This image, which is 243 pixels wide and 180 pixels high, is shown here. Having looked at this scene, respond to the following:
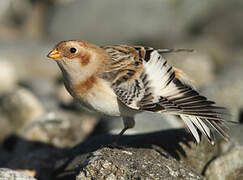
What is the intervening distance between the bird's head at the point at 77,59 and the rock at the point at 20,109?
12.4ft

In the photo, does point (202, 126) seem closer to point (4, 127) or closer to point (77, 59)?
point (77, 59)

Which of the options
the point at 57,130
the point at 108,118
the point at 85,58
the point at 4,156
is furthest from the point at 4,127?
the point at 85,58

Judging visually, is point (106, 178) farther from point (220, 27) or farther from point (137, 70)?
point (220, 27)

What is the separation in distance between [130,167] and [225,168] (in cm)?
160

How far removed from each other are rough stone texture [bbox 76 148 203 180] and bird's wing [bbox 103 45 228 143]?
477mm

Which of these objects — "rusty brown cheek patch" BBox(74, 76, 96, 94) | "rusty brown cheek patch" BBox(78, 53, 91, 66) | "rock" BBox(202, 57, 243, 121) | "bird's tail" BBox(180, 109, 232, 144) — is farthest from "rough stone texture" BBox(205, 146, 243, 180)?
"rock" BBox(202, 57, 243, 121)

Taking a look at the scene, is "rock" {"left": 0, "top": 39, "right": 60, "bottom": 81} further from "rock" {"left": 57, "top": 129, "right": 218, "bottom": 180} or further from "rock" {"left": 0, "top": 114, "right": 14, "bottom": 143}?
"rock" {"left": 57, "top": 129, "right": 218, "bottom": 180}

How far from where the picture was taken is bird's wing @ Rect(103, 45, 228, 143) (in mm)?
5914

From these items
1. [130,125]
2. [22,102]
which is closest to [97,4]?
[22,102]

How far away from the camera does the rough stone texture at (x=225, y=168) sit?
664cm

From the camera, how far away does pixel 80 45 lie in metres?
6.22

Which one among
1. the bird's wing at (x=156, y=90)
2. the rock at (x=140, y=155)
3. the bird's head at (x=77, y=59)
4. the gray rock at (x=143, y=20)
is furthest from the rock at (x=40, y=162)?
the gray rock at (x=143, y=20)

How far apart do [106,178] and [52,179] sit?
1682 mm

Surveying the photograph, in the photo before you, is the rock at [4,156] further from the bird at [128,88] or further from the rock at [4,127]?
the bird at [128,88]
